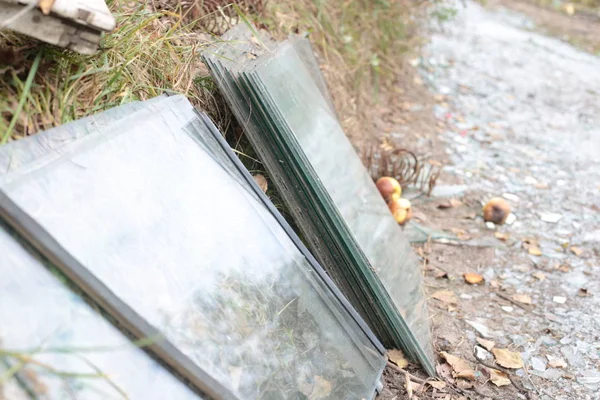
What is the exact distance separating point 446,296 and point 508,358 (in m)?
0.46

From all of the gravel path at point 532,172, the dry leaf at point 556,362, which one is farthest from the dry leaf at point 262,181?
the dry leaf at point 556,362

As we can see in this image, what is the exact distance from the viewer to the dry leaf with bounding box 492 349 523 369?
2318 mm

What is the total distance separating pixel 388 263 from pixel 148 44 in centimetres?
126

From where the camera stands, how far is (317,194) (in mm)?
2217

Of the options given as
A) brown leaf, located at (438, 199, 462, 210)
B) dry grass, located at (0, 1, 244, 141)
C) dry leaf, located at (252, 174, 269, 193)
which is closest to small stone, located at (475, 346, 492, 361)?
dry leaf, located at (252, 174, 269, 193)

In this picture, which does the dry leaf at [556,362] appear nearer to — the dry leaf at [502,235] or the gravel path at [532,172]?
the gravel path at [532,172]

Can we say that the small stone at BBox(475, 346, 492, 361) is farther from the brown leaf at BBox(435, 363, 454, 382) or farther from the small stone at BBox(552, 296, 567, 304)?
the small stone at BBox(552, 296, 567, 304)

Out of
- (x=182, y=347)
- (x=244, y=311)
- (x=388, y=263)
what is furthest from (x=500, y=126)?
(x=182, y=347)

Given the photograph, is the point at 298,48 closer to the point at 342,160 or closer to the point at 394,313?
the point at 342,160

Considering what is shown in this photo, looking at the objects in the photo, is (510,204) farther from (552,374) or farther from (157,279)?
(157,279)

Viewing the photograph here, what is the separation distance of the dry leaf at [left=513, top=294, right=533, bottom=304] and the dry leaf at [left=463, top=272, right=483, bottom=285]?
181 mm

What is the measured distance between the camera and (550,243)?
3289mm

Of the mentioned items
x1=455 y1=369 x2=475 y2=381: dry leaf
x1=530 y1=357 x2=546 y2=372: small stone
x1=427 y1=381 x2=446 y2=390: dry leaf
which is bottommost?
x1=530 y1=357 x2=546 y2=372: small stone

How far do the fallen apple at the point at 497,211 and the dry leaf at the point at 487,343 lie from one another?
1127 millimetres
